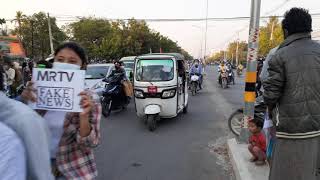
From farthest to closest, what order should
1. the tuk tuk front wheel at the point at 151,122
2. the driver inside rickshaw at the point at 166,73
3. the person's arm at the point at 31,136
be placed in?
the driver inside rickshaw at the point at 166,73 → the tuk tuk front wheel at the point at 151,122 → the person's arm at the point at 31,136

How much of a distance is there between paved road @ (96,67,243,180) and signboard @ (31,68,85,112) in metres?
3.37

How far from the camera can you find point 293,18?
121 inches

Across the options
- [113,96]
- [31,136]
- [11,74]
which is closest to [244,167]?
[31,136]

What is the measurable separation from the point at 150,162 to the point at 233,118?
8.40 ft

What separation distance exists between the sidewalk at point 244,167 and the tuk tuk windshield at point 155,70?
3.54 meters

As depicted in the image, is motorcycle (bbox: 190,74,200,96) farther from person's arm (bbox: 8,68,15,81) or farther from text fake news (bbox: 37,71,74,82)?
text fake news (bbox: 37,71,74,82)

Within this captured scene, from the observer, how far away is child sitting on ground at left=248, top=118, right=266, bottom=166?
210 inches

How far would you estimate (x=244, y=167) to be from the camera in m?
5.22

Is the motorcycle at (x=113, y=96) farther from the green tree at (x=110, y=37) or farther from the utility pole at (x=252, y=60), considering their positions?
the green tree at (x=110, y=37)

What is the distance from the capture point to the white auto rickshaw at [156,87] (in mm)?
9047

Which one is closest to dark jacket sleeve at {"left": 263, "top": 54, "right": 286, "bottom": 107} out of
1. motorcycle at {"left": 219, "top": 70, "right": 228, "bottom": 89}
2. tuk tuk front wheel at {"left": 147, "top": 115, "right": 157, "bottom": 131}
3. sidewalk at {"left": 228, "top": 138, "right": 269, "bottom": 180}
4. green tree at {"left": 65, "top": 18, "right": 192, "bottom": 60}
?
sidewalk at {"left": 228, "top": 138, "right": 269, "bottom": 180}

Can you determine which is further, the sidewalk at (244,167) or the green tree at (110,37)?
the green tree at (110,37)

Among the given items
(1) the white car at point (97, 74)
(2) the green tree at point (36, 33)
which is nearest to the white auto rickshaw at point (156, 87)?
(1) the white car at point (97, 74)

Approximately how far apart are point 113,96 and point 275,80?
26.9ft
